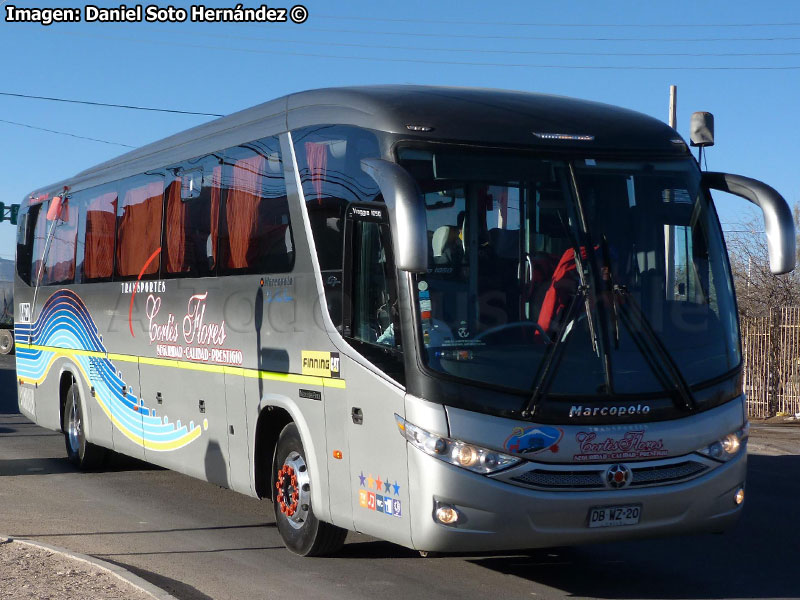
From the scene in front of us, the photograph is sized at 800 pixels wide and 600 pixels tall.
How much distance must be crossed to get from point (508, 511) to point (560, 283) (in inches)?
59.7

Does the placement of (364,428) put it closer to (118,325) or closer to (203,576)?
(203,576)

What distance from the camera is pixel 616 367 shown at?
7250mm

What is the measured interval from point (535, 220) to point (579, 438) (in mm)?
1473

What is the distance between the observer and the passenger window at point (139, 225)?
12.0 meters

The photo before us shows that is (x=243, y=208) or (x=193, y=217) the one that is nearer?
(x=243, y=208)

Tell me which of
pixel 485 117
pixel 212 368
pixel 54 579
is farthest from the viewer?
pixel 212 368

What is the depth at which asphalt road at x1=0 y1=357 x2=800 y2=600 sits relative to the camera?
7.70 meters

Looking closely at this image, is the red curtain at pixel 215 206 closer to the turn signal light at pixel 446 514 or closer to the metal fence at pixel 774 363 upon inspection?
the turn signal light at pixel 446 514

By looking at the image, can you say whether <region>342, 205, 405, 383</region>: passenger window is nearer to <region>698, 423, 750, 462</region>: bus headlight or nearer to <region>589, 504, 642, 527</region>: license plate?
<region>589, 504, 642, 527</region>: license plate

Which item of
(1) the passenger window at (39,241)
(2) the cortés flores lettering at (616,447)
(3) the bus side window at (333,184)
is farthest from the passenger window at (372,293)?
(1) the passenger window at (39,241)

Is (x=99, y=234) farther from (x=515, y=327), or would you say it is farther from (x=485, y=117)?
(x=515, y=327)

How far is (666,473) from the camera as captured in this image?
7309 millimetres

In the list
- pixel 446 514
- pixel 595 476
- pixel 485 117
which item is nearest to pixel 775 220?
pixel 485 117

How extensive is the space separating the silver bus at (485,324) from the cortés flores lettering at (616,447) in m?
0.01
